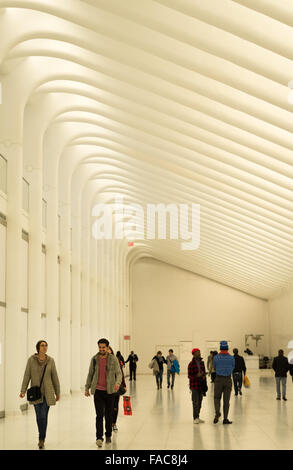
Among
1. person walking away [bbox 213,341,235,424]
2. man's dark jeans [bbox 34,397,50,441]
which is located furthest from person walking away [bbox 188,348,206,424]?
man's dark jeans [bbox 34,397,50,441]

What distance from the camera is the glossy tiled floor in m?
9.34

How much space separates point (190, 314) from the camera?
46156 millimetres

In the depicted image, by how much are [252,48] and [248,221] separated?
12.1m

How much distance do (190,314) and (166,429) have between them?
35157 mm

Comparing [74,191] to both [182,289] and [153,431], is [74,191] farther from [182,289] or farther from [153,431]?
[182,289]

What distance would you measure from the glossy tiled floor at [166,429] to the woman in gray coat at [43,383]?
16.9 inches

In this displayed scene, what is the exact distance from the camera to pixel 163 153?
65.5 ft

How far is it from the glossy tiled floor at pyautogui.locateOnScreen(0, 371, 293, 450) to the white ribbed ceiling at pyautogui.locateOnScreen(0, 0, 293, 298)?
6.03 m

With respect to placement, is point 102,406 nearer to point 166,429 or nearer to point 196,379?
point 166,429

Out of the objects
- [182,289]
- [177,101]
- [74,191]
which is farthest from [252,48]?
[182,289]

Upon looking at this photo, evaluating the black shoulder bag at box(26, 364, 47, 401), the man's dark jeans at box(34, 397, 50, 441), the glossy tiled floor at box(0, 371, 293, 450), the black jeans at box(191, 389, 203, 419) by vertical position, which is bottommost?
the glossy tiled floor at box(0, 371, 293, 450)

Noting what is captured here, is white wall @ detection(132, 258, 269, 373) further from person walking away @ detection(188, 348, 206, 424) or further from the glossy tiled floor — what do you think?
person walking away @ detection(188, 348, 206, 424)

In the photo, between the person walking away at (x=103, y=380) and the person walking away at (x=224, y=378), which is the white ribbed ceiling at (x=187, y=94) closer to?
the person walking away at (x=224, y=378)

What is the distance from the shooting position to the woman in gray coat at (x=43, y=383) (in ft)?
29.6
